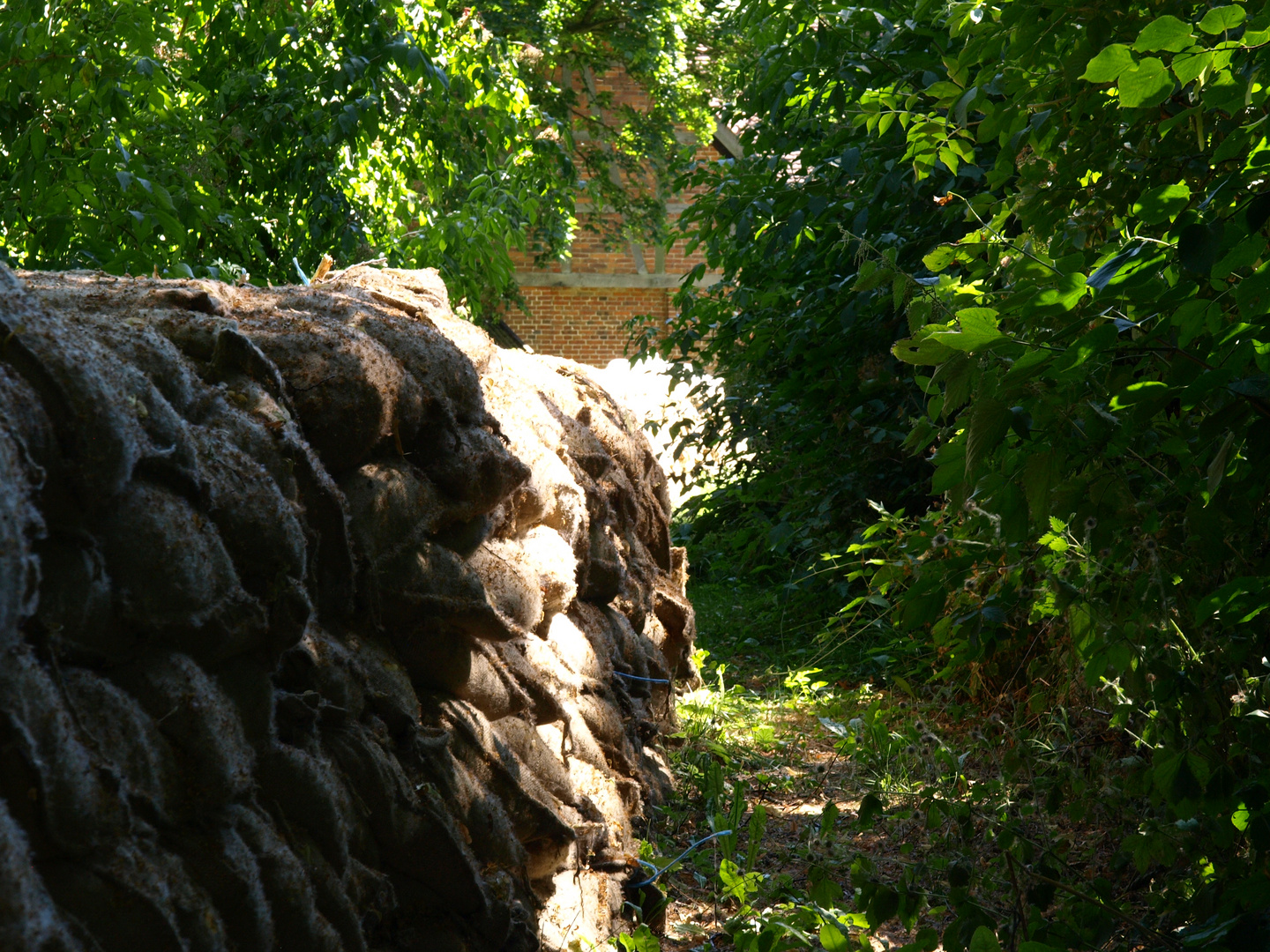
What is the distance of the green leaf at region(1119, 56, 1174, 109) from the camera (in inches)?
49.5

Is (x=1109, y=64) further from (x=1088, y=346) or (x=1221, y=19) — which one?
(x=1088, y=346)

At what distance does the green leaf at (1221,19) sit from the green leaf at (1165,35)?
0.07 feet

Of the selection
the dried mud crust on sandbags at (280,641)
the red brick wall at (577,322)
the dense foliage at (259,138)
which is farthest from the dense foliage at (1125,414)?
the red brick wall at (577,322)

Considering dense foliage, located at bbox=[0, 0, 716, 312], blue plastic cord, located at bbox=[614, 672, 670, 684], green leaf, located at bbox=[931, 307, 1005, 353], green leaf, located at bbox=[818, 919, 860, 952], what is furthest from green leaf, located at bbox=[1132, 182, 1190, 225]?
dense foliage, located at bbox=[0, 0, 716, 312]

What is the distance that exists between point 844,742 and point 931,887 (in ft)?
3.43

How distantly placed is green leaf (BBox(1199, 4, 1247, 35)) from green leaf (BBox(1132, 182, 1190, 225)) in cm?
20

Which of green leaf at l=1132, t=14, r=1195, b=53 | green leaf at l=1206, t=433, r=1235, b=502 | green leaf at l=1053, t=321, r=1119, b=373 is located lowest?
green leaf at l=1206, t=433, r=1235, b=502

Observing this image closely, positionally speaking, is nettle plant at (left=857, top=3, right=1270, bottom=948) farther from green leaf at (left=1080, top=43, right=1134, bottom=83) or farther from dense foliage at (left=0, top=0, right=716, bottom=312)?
dense foliage at (left=0, top=0, right=716, bottom=312)

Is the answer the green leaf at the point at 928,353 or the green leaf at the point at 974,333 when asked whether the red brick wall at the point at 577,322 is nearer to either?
the green leaf at the point at 928,353

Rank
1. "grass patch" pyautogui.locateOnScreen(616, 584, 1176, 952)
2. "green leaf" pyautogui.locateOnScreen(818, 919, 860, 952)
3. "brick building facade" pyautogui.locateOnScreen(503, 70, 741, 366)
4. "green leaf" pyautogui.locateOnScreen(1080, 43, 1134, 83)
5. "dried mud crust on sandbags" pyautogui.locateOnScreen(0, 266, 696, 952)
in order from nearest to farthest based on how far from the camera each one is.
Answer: "dried mud crust on sandbags" pyautogui.locateOnScreen(0, 266, 696, 952), "green leaf" pyautogui.locateOnScreen(1080, 43, 1134, 83), "green leaf" pyautogui.locateOnScreen(818, 919, 860, 952), "grass patch" pyautogui.locateOnScreen(616, 584, 1176, 952), "brick building facade" pyautogui.locateOnScreen(503, 70, 741, 366)

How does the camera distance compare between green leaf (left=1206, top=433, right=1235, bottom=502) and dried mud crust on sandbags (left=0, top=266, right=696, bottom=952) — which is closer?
dried mud crust on sandbags (left=0, top=266, right=696, bottom=952)

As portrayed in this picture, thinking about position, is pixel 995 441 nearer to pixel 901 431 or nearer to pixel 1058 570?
pixel 1058 570

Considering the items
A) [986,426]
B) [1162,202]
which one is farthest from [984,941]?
[1162,202]

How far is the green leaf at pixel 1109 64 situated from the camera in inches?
49.9
